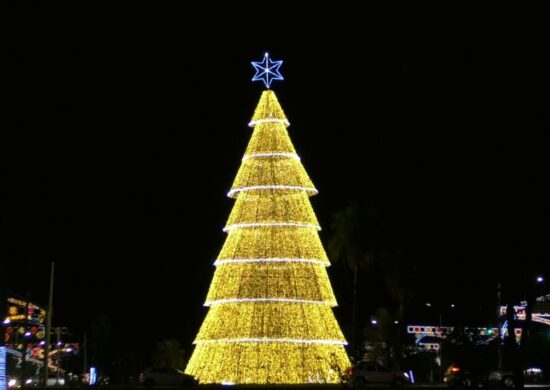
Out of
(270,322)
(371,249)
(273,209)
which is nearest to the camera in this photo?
(270,322)

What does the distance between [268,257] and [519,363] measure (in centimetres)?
1926

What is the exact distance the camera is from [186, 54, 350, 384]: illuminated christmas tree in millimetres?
46656

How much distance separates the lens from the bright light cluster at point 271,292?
46.7 meters

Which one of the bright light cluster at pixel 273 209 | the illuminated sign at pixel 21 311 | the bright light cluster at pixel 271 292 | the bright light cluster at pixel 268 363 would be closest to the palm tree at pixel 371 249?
the bright light cluster at pixel 273 209

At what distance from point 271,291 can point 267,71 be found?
41.5ft

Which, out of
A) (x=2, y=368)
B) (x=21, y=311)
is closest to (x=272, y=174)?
(x=21, y=311)

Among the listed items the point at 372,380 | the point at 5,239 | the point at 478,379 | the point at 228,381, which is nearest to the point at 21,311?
the point at 228,381

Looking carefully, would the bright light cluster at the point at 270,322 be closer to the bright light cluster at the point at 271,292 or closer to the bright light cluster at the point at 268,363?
the bright light cluster at the point at 271,292

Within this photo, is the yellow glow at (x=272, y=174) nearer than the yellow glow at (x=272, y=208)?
No

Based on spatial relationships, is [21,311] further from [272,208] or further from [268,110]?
[268,110]

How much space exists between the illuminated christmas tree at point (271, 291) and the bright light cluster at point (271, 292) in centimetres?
5

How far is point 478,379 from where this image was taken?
122ft

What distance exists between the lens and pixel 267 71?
5169 cm

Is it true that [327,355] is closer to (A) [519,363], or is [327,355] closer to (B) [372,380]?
(B) [372,380]
